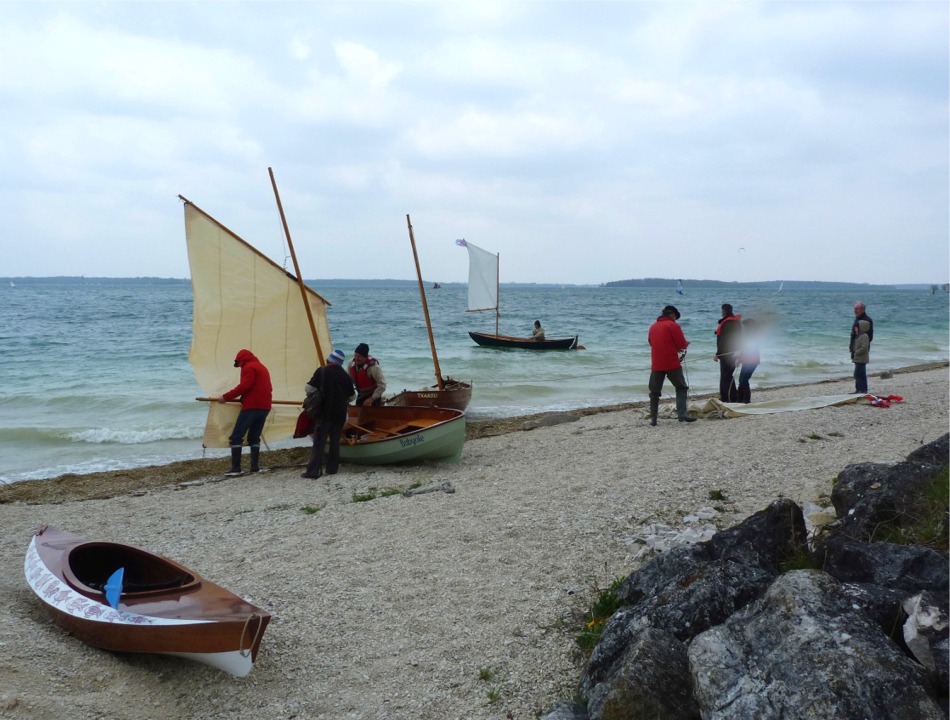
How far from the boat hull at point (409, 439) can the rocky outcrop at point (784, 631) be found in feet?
20.4

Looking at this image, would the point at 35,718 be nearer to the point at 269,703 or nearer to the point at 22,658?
the point at 22,658

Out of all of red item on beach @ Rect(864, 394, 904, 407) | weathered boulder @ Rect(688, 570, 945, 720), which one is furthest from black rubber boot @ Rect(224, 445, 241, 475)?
red item on beach @ Rect(864, 394, 904, 407)

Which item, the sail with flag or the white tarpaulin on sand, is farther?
the sail with flag

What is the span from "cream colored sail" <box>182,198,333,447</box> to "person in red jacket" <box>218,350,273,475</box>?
365mm

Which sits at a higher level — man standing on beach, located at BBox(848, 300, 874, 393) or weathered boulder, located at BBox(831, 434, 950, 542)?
man standing on beach, located at BBox(848, 300, 874, 393)

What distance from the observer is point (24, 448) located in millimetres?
15906

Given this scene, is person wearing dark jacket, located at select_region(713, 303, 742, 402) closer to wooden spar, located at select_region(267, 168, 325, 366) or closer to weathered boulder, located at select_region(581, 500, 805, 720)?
wooden spar, located at select_region(267, 168, 325, 366)

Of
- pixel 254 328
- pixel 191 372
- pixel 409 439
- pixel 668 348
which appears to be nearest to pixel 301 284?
pixel 254 328

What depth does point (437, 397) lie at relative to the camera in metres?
16.8

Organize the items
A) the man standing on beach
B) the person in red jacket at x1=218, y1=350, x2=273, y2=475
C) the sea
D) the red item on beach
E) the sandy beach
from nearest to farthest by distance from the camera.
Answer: the sandy beach < the person in red jacket at x1=218, y1=350, x2=273, y2=475 < the red item on beach < the man standing on beach < the sea

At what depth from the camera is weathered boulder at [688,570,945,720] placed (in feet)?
11.3

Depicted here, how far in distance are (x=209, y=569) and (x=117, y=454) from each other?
9132 mm

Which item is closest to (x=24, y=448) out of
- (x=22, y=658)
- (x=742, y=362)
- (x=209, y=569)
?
(x=209, y=569)

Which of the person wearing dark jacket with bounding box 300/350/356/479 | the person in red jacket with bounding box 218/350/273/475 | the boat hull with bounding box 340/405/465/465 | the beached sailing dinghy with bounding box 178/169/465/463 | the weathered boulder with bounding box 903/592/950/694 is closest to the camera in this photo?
the weathered boulder with bounding box 903/592/950/694
